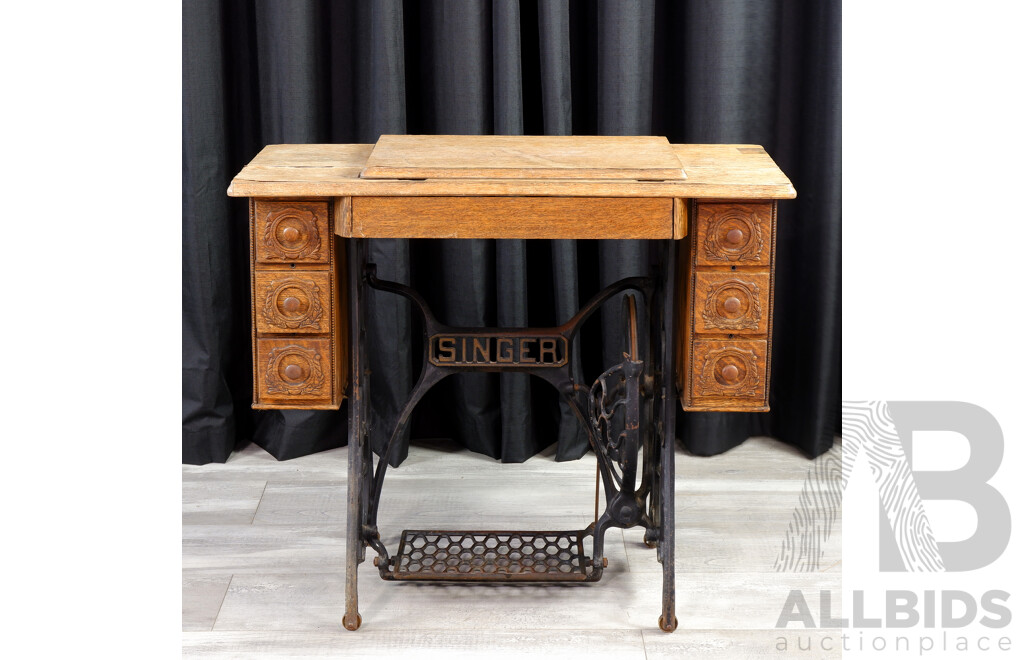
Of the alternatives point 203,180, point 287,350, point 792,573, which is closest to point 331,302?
point 287,350

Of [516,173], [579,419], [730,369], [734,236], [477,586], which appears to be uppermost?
[516,173]

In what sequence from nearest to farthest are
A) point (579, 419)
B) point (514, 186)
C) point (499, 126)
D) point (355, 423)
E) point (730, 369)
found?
point (514, 186) < point (730, 369) < point (355, 423) < point (579, 419) < point (499, 126)

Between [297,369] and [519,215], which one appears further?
[297,369]

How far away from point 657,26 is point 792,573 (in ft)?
4.46

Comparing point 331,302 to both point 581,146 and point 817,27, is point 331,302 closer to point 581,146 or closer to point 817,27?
point 581,146

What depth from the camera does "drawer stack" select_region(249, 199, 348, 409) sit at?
→ 2131 mm

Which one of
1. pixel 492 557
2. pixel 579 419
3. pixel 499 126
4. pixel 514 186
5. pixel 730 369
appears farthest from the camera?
pixel 499 126

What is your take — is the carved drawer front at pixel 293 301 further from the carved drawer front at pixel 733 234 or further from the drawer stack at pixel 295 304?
the carved drawer front at pixel 733 234

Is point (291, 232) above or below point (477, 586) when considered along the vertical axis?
above

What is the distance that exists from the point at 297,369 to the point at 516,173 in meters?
0.53

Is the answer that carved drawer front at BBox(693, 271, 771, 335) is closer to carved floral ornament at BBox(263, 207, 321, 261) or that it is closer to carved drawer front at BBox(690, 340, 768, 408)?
carved drawer front at BBox(690, 340, 768, 408)

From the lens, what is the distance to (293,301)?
7.09 feet

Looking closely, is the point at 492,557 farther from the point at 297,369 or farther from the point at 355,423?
the point at 297,369

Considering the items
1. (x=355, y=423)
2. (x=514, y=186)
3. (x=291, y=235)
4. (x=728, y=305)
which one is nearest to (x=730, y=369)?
(x=728, y=305)
